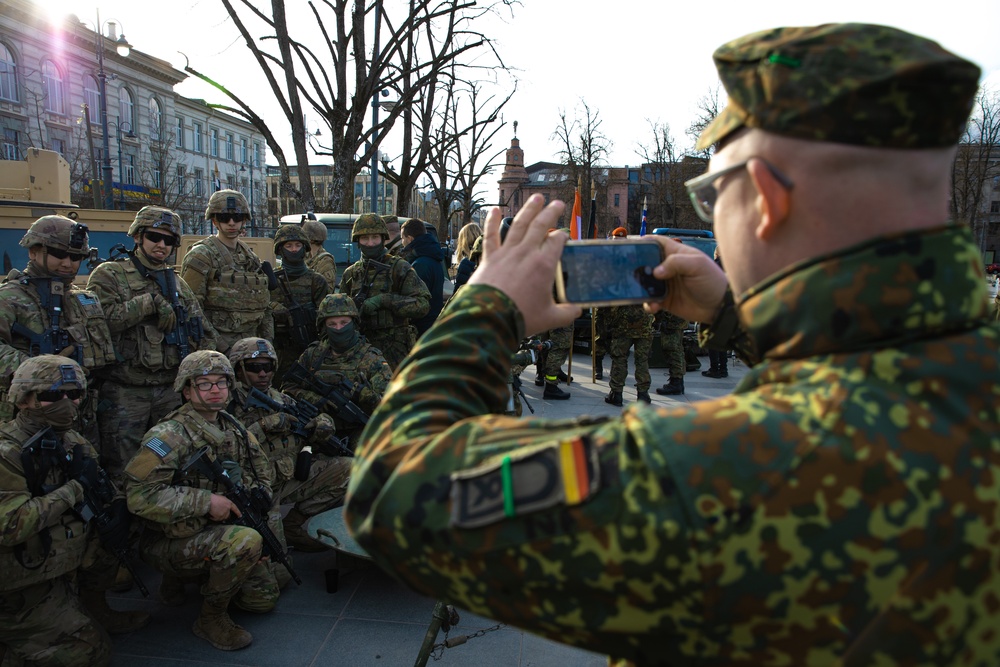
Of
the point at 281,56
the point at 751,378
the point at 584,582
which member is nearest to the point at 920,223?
the point at 751,378

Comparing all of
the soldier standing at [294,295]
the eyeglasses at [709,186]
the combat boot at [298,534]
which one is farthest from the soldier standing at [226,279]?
the eyeglasses at [709,186]

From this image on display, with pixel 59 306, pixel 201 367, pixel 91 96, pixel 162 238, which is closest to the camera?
pixel 201 367

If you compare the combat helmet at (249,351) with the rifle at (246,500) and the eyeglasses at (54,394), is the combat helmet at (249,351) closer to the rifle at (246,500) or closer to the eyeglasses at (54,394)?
the rifle at (246,500)

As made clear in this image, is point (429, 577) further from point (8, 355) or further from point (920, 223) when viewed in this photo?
point (8, 355)

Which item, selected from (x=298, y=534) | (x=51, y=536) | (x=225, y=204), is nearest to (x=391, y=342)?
(x=225, y=204)

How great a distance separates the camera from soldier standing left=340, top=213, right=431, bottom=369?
6.60 metres

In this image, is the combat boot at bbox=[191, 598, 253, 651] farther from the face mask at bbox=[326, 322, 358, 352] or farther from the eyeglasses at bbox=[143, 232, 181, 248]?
the eyeglasses at bbox=[143, 232, 181, 248]

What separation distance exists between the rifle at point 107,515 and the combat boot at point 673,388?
7.15 metres

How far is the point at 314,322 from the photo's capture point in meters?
6.71

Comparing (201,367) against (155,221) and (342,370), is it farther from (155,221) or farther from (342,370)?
(155,221)

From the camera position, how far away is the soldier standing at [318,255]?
8016 mm

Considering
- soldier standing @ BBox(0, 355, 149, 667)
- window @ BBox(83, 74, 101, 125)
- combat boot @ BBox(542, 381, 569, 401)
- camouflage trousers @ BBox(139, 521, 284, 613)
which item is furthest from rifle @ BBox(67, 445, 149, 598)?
window @ BBox(83, 74, 101, 125)

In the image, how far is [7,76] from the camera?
34.5 m

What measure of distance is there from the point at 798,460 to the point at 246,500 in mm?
3819
